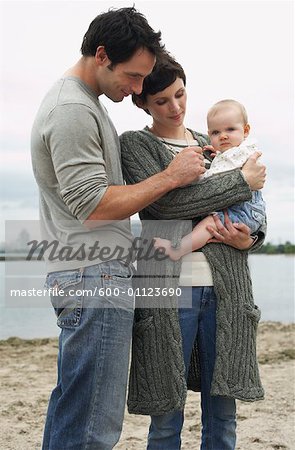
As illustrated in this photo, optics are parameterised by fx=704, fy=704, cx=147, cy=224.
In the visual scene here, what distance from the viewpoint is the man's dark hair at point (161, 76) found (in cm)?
260

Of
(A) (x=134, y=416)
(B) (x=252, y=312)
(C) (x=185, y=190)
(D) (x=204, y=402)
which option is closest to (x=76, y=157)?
(C) (x=185, y=190)

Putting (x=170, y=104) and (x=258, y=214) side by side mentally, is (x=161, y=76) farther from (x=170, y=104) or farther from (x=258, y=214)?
(x=258, y=214)

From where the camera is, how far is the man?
228 cm

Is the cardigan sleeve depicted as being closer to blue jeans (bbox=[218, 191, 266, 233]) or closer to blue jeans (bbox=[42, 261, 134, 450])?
blue jeans (bbox=[218, 191, 266, 233])

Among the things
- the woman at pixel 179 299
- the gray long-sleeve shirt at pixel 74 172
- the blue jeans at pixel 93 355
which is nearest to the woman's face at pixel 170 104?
the woman at pixel 179 299

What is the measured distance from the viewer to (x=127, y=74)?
2412 millimetres

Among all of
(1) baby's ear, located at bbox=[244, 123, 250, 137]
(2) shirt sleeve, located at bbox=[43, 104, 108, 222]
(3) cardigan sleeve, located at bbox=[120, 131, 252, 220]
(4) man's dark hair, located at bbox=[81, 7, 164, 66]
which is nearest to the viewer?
(2) shirt sleeve, located at bbox=[43, 104, 108, 222]

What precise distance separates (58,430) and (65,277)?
20.6 inches

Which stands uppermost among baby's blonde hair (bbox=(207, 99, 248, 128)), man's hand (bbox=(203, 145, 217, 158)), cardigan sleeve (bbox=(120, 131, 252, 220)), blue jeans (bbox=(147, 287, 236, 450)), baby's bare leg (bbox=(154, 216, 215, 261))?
baby's blonde hair (bbox=(207, 99, 248, 128))

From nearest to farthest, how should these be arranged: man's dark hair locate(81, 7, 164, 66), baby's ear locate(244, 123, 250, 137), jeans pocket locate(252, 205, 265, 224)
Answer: man's dark hair locate(81, 7, 164, 66), jeans pocket locate(252, 205, 265, 224), baby's ear locate(244, 123, 250, 137)

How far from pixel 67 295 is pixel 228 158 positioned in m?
0.81

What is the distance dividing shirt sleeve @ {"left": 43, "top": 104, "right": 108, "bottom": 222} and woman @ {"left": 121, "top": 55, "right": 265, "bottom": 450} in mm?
329

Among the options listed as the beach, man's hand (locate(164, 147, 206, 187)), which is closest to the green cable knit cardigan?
man's hand (locate(164, 147, 206, 187))

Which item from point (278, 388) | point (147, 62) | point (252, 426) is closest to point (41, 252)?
point (147, 62)
